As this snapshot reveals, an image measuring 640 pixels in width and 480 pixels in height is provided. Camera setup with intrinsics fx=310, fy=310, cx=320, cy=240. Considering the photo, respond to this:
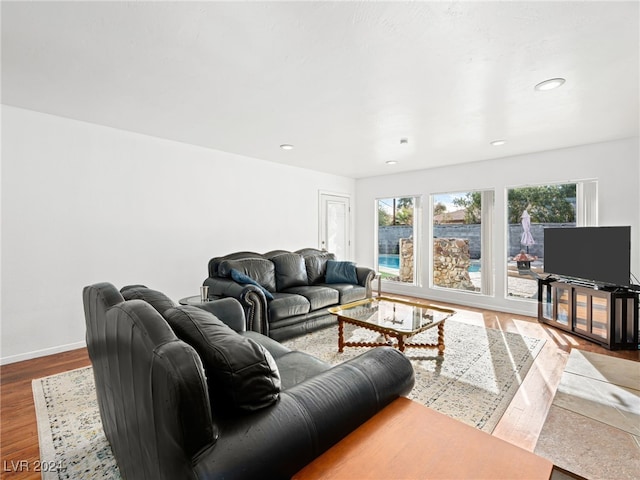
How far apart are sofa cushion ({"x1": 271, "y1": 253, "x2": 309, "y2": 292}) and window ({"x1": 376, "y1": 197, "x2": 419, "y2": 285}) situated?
8.08 feet

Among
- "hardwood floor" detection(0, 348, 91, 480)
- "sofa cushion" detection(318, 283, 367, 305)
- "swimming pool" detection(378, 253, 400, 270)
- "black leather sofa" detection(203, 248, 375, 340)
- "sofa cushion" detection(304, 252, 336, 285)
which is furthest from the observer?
"swimming pool" detection(378, 253, 400, 270)

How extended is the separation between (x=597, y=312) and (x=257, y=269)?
157 inches

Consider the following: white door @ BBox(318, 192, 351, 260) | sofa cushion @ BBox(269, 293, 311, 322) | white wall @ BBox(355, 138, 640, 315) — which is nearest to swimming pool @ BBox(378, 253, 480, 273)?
white wall @ BBox(355, 138, 640, 315)

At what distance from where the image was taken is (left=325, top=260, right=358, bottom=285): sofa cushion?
462cm

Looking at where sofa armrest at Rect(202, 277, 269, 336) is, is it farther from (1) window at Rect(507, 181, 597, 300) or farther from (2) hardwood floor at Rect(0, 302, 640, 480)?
(1) window at Rect(507, 181, 597, 300)

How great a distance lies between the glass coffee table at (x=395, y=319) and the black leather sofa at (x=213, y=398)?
1.45 metres

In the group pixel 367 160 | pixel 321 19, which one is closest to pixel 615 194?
pixel 367 160

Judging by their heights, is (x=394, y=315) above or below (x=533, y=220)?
below

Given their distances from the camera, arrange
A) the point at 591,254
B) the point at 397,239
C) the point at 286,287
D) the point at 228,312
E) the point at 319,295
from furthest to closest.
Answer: the point at 397,239
the point at 286,287
the point at 319,295
the point at 591,254
the point at 228,312

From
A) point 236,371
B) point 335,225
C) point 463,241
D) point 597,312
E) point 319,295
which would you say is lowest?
point 597,312

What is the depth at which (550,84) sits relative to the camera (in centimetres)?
248

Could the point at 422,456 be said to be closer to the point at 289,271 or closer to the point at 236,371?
the point at 236,371

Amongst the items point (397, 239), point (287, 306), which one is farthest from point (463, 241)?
point (287, 306)

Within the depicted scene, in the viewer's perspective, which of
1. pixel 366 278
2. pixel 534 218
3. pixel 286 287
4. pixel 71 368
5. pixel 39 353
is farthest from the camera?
pixel 534 218
